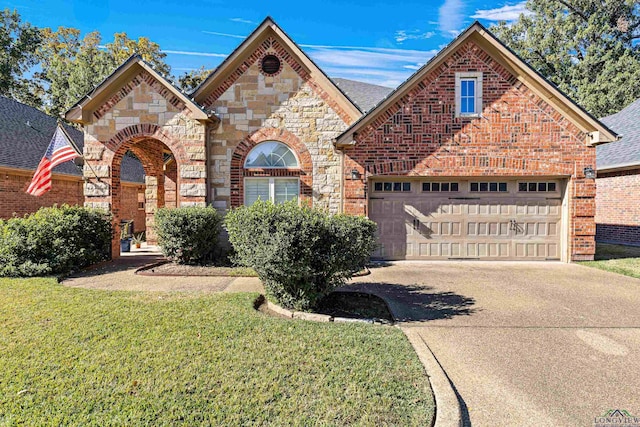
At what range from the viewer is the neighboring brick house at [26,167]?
12.9 meters

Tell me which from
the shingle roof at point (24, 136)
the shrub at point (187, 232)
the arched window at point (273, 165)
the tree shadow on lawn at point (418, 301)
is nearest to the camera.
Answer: the tree shadow on lawn at point (418, 301)

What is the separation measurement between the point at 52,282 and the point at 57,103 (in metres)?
28.1

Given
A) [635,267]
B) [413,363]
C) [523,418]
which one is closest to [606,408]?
[523,418]

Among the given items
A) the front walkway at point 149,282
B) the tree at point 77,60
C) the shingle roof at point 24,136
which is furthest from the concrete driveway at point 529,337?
the tree at point 77,60

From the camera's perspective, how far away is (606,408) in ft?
10.1

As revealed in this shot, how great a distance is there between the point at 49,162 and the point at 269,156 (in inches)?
244

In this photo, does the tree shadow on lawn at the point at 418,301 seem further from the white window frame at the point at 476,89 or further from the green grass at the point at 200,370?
the white window frame at the point at 476,89

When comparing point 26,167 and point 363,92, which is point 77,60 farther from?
point 363,92

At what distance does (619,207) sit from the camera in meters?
14.2

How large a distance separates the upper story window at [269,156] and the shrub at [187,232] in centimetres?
216

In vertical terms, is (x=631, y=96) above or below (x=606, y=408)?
above

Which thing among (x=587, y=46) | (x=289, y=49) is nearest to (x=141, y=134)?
(x=289, y=49)

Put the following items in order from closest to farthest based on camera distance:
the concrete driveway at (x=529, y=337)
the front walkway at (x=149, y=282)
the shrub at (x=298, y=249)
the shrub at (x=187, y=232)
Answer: the concrete driveway at (x=529, y=337)
the shrub at (x=298, y=249)
the front walkway at (x=149, y=282)
the shrub at (x=187, y=232)

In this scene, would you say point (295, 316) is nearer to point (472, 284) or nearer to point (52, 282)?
point (472, 284)
